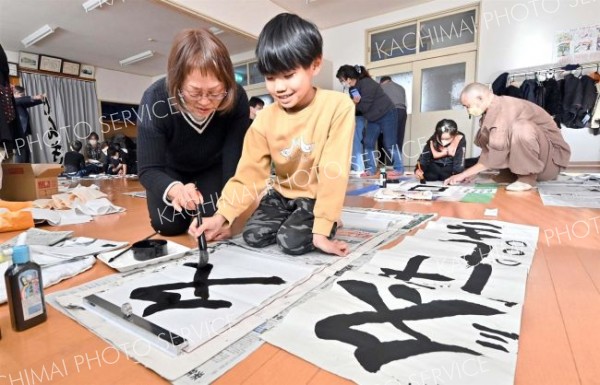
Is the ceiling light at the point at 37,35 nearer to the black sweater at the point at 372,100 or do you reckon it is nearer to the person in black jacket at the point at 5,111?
the person in black jacket at the point at 5,111

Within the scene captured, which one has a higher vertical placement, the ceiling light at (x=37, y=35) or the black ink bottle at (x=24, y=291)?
the ceiling light at (x=37, y=35)

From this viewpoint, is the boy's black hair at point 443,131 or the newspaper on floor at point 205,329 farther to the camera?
the boy's black hair at point 443,131

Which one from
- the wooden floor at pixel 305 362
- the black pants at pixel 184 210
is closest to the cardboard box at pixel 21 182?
the black pants at pixel 184 210

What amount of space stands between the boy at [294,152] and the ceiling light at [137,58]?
586cm

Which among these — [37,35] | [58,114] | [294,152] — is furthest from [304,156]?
[58,114]

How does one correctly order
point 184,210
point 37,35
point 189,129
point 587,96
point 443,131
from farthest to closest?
1. point 37,35
2. point 587,96
3. point 443,131
4. point 184,210
5. point 189,129

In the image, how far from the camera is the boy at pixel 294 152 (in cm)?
89

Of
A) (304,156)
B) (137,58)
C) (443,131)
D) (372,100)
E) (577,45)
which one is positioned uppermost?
(137,58)

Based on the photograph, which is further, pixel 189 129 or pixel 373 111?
pixel 373 111

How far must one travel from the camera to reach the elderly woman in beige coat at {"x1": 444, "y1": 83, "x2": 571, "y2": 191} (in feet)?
7.17

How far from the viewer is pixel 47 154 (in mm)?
6008

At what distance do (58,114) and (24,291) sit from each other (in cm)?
690

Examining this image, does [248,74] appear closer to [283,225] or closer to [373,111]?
[373,111]

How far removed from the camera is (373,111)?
3.38 m
